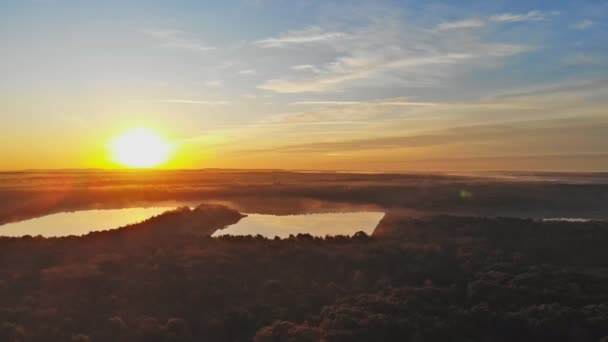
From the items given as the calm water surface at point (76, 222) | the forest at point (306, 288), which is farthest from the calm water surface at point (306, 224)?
the calm water surface at point (76, 222)

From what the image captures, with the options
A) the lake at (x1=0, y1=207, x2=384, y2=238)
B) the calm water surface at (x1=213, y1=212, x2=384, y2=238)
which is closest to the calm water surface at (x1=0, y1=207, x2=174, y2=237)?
the lake at (x1=0, y1=207, x2=384, y2=238)

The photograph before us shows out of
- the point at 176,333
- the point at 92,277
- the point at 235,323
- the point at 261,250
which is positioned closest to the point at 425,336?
the point at 235,323

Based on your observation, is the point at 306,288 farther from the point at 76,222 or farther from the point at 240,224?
the point at 76,222

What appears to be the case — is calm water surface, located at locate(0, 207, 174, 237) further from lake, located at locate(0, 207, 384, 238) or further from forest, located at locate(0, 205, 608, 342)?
forest, located at locate(0, 205, 608, 342)

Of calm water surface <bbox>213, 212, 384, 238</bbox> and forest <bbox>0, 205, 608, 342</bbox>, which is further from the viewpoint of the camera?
calm water surface <bbox>213, 212, 384, 238</bbox>

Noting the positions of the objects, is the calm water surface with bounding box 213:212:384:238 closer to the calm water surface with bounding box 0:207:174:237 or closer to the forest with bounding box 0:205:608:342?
the forest with bounding box 0:205:608:342

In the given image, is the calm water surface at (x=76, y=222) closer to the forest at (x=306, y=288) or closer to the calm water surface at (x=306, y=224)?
the forest at (x=306, y=288)

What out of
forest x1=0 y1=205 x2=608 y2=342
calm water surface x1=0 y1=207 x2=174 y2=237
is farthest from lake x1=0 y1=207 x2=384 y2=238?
forest x1=0 y1=205 x2=608 y2=342
